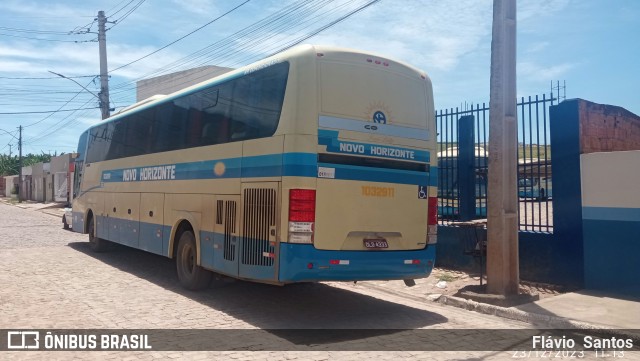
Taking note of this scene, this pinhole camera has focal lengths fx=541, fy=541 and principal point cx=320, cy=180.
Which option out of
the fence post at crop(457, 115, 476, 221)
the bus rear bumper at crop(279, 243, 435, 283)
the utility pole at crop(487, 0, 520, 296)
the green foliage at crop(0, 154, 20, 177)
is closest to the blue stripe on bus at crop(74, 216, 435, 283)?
the bus rear bumper at crop(279, 243, 435, 283)

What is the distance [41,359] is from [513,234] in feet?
23.2

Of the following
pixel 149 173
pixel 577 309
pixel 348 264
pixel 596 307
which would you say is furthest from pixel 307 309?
pixel 149 173

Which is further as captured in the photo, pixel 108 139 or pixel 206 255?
pixel 108 139

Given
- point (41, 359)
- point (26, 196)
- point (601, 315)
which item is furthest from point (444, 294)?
point (26, 196)

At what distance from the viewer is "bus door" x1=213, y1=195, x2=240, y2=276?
26.4ft

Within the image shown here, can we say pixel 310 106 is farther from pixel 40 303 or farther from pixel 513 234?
pixel 40 303

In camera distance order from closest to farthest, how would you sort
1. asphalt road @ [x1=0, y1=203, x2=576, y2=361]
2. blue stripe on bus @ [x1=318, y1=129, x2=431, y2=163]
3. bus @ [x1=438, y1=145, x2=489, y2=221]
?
asphalt road @ [x1=0, y1=203, x2=576, y2=361], blue stripe on bus @ [x1=318, y1=129, x2=431, y2=163], bus @ [x1=438, y1=145, x2=489, y2=221]

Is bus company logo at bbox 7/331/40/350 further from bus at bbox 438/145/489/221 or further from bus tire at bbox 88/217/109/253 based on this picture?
bus tire at bbox 88/217/109/253

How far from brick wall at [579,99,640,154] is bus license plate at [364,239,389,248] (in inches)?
172

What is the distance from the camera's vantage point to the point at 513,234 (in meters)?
9.05

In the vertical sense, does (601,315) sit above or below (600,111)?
below

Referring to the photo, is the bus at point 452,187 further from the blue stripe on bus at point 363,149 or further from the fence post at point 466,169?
the blue stripe on bus at point 363,149

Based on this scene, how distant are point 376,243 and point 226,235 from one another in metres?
2.36

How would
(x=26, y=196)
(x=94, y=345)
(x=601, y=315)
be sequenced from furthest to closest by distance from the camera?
(x=26, y=196)
(x=601, y=315)
(x=94, y=345)
